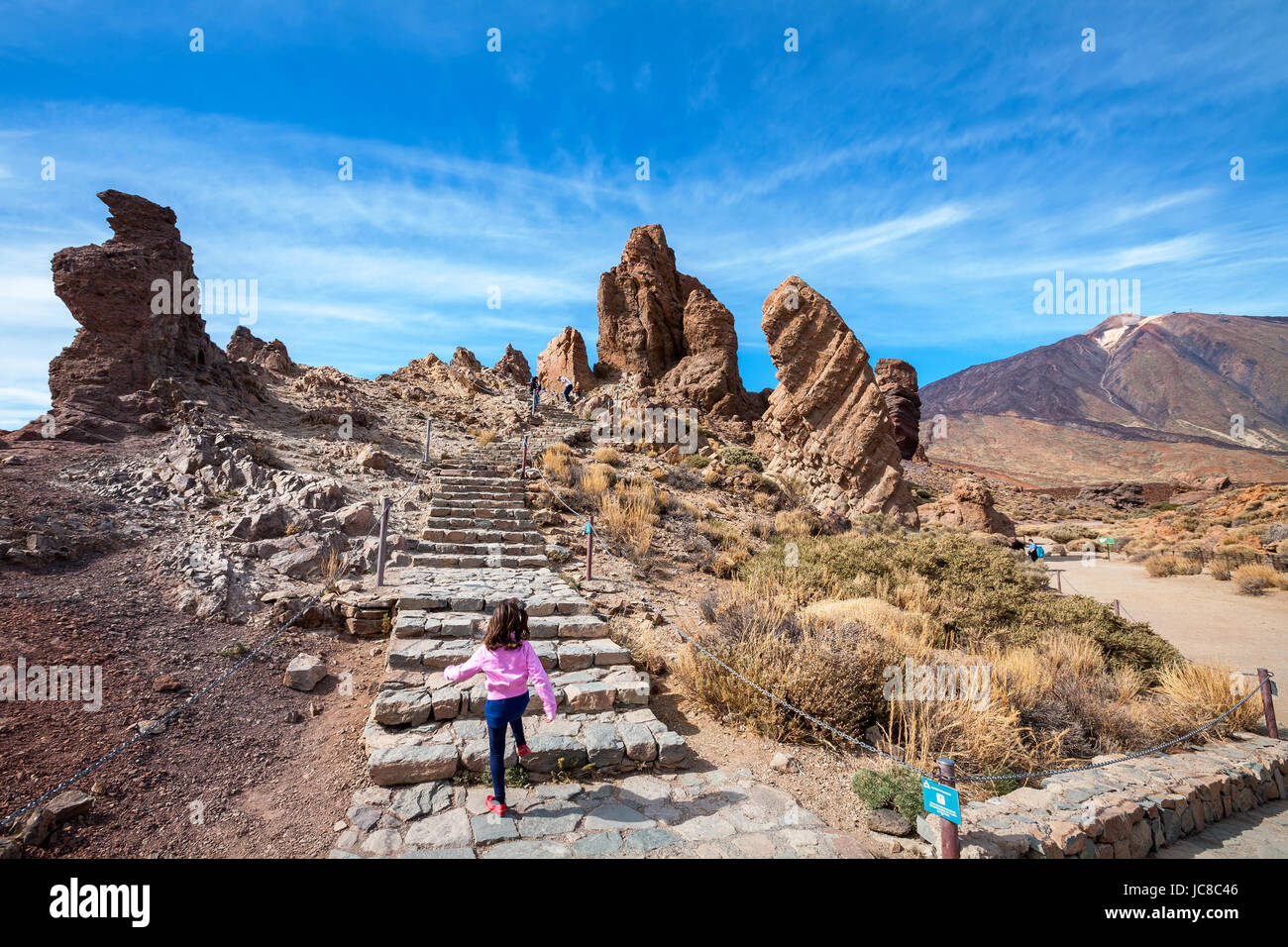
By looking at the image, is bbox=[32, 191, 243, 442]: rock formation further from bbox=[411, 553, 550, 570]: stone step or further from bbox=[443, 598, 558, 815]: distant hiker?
bbox=[443, 598, 558, 815]: distant hiker

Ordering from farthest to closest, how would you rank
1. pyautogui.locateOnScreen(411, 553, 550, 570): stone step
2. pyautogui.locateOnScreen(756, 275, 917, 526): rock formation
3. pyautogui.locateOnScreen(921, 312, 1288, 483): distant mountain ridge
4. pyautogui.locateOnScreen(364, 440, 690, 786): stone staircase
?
pyautogui.locateOnScreen(921, 312, 1288, 483): distant mountain ridge < pyautogui.locateOnScreen(756, 275, 917, 526): rock formation < pyautogui.locateOnScreen(411, 553, 550, 570): stone step < pyautogui.locateOnScreen(364, 440, 690, 786): stone staircase

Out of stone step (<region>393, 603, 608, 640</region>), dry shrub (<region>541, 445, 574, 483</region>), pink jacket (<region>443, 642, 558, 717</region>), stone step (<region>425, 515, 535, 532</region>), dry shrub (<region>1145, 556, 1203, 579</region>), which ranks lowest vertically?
dry shrub (<region>1145, 556, 1203, 579</region>)

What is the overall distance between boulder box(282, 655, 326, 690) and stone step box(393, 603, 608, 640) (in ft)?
2.58

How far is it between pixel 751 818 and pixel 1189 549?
2371 cm

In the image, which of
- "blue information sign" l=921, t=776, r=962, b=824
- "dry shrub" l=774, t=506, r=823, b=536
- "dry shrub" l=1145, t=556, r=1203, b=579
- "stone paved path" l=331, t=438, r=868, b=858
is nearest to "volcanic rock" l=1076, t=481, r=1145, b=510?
"dry shrub" l=1145, t=556, r=1203, b=579

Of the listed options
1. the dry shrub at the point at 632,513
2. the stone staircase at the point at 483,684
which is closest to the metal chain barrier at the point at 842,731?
the dry shrub at the point at 632,513

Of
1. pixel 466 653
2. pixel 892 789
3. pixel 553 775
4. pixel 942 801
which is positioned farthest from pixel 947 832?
pixel 466 653

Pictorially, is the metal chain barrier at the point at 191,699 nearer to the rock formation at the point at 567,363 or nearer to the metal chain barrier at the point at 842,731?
the metal chain barrier at the point at 842,731

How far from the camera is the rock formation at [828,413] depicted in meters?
16.8

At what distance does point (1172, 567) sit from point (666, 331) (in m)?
23.1

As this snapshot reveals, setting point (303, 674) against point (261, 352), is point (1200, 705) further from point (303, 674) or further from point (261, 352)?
point (261, 352)

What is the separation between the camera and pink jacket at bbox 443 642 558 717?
378 cm

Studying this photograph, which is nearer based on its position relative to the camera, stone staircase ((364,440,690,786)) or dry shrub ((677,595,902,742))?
stone staircase ((364,440,690,786))
